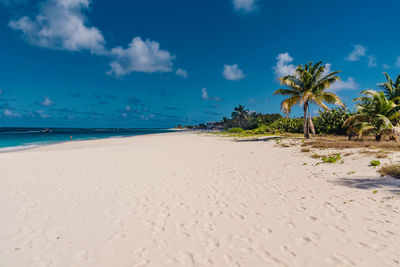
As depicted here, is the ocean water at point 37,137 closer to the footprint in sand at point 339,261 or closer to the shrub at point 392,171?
the footprint in sand at point 339,261

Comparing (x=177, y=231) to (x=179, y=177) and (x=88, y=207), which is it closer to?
(x=88, y=207)

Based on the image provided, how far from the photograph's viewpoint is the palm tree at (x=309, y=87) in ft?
62.8

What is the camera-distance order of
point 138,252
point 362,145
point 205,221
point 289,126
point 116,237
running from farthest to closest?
point 289,126 < point 362,145 < point 205,221 < point 116,237 < point 138,252

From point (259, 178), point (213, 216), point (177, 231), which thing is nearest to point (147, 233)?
point (177, 231)

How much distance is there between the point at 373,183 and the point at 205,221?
562 cm

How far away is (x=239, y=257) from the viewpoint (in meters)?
3.07

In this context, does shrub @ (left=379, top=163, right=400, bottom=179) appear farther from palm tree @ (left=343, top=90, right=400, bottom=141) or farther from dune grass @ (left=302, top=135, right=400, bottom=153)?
palm tree @ (left=343, top=90, right=400, bottom=141)

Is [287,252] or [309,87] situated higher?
[309,87]

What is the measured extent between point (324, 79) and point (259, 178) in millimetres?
17389

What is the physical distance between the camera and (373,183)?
235 inches

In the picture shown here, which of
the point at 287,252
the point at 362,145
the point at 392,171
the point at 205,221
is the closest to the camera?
the point at 287,252

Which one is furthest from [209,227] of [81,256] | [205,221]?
[81,256]

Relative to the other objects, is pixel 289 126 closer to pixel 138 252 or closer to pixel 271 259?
pixel 271 259

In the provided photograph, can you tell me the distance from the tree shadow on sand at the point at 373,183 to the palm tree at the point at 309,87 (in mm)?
14559
